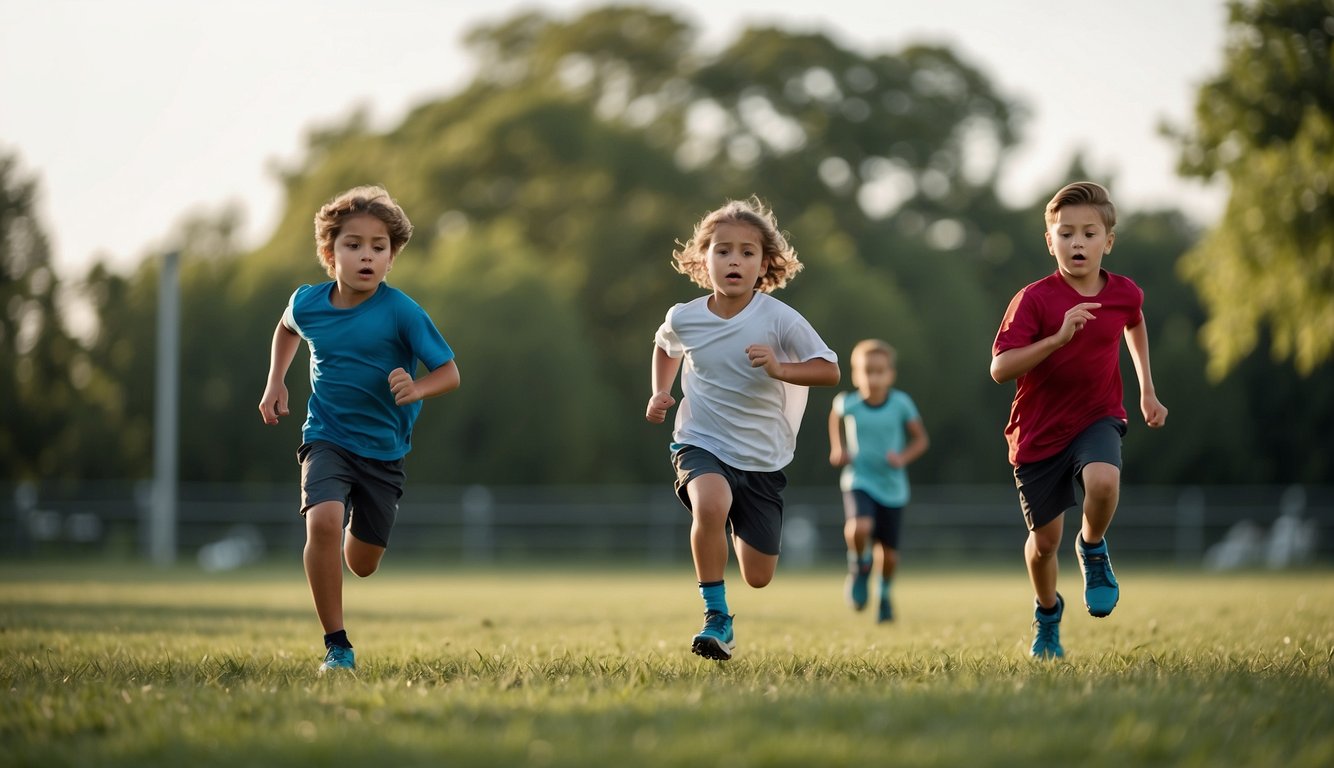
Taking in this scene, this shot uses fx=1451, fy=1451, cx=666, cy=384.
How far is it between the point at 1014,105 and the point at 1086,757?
43.3 metres

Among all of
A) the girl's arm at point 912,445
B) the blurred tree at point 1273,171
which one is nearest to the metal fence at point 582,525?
the blurred tree at point 1273,171

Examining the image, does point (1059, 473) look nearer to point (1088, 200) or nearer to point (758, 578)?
point (1088, 200)

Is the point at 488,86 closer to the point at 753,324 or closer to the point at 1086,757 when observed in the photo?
the point at 753,324

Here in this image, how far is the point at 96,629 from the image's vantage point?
9352mm

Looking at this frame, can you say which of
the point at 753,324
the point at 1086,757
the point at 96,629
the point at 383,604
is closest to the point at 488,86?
the point at 383,604

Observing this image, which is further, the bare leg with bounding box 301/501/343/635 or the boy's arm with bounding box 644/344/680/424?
the boy's arm with bounding box 644/344/680/424

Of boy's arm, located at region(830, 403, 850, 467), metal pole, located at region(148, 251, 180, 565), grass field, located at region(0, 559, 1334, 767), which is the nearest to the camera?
grass field, located at region(0, 559, 1334, 767)

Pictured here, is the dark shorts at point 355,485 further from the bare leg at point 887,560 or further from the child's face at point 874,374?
the child's face at point 874,374

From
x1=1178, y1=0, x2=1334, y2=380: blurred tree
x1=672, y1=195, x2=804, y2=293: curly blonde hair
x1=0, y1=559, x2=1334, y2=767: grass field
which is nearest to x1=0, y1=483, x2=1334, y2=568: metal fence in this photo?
x1=1178, y1=0, x2=1334, y2=380: blurred tree

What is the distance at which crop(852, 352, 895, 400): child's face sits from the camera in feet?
37.8

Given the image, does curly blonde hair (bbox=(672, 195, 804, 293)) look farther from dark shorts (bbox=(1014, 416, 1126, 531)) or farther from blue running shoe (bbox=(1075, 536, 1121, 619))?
blue running shoe (bbox=(1075, 536, 1121, 619))

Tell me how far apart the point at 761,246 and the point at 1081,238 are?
1406 mm

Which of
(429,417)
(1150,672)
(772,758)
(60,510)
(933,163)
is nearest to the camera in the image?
(772,758)

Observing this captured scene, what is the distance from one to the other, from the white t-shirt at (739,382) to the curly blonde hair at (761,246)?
0.26 meters
